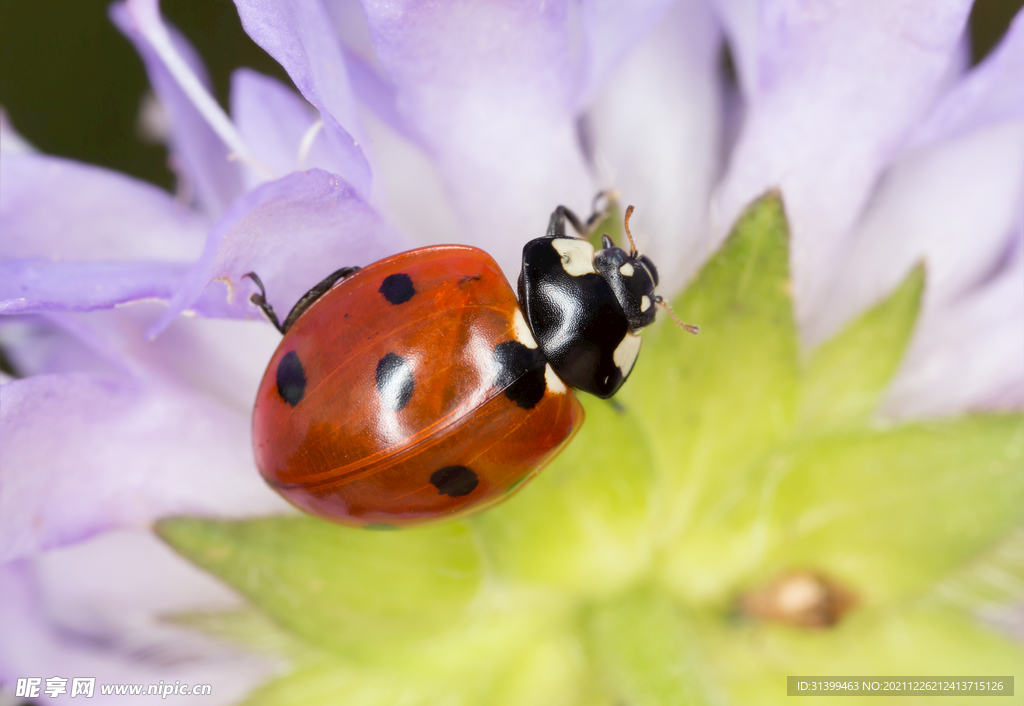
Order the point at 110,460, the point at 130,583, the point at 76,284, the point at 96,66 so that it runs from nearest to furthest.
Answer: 1. the point at 76,284
2. the point at 110,460
3. the point at 130,583
4. the point at 96,66

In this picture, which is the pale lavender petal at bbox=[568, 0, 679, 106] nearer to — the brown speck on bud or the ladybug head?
the ladybug head

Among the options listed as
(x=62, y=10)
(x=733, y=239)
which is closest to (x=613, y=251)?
(x=733, y=239)

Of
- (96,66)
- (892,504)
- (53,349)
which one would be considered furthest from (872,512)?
(96,66)

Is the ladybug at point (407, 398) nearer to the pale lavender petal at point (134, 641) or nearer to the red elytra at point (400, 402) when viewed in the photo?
the red elytra at point (400, 402)

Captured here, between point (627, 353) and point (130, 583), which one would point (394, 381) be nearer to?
point (627, 353)

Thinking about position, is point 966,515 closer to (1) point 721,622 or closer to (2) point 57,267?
(1) point 721,622

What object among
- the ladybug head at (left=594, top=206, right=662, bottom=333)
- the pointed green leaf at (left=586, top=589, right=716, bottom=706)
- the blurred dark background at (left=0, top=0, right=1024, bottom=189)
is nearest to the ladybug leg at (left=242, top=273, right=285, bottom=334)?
the ladybug head at (left=594, top=206, right=662, bottom=333)

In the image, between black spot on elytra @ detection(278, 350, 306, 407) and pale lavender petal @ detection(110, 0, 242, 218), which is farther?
pale lavender petal @ detection(110, 0, 242, 218)
